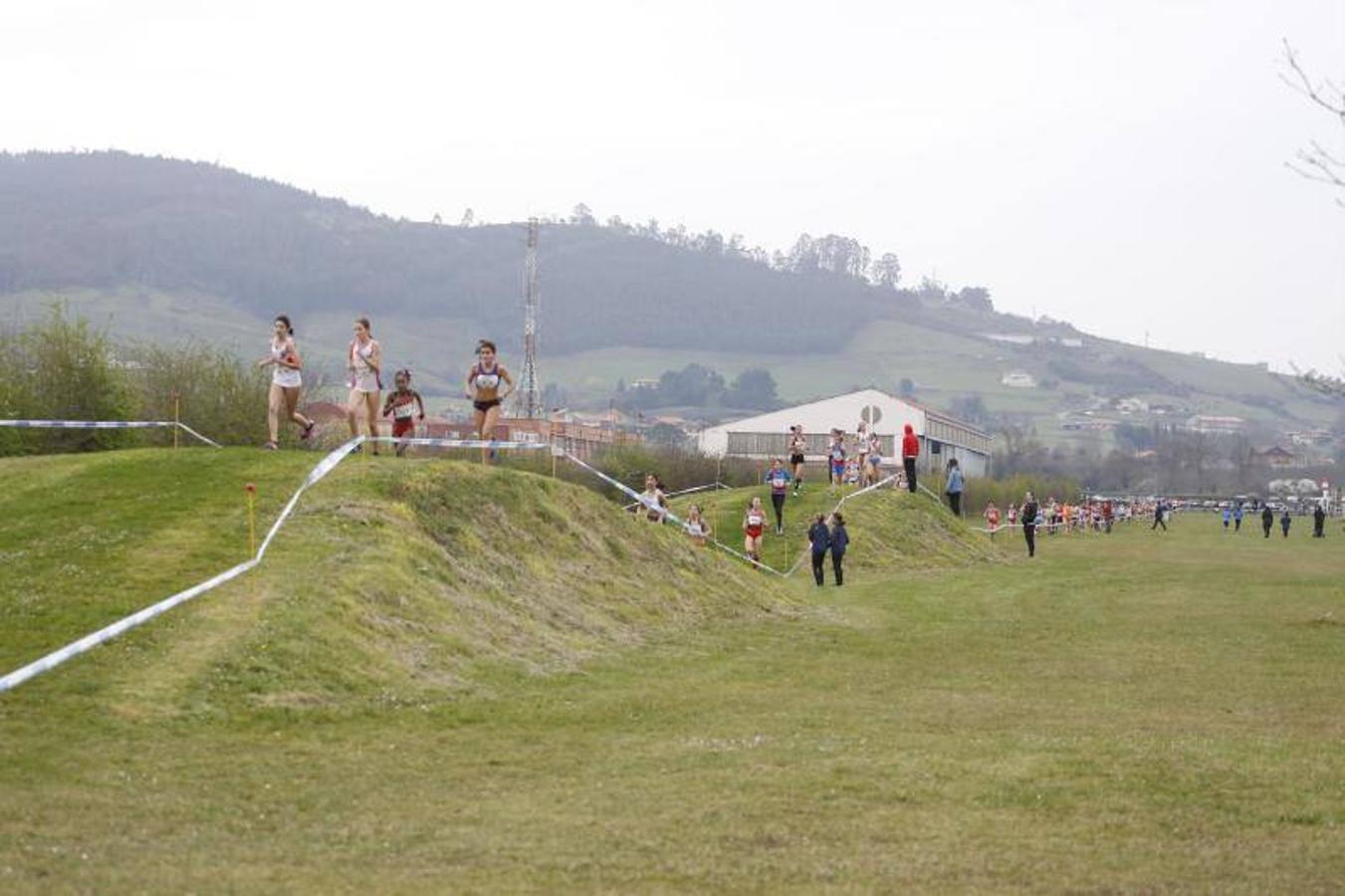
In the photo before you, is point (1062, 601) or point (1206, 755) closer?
point (1206, 755)

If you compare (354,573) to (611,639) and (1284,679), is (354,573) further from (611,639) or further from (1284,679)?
(1284,679)

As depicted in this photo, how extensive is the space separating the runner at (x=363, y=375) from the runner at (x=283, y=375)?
0.77 meters

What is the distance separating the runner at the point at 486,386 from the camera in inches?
1165

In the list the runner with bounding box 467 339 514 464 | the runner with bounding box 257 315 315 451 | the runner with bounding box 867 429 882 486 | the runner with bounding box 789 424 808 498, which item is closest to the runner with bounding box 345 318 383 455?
the runner with bounding box 257 315 315 451

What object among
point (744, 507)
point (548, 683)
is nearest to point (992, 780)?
point (548, 683)

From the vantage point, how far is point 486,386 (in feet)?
97.9

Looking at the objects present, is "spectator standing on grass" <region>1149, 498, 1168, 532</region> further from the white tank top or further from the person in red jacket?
the white tank top

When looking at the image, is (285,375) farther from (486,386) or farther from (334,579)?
(334,579)

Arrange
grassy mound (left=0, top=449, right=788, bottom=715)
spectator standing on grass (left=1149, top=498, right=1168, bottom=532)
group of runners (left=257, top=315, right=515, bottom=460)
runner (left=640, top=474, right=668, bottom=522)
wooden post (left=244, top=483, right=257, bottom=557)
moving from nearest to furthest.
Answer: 1. grassy mound (left=0, top=449, right=788, bottom=715)
2. wooden post (left=244, top=483, right=257, bottom=557)
3. group of runners (left=257, top=315, right=515, bottom=460)
4. runner (left=640, top=474, right=668, bottom=522)
5. spectator standing on grass (left=1149, top=498, right=1168, bottom=532)

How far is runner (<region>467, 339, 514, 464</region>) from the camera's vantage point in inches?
1165

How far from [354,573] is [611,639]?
442 cm

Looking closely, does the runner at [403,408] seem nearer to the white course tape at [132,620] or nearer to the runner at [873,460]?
the white course tape at [132,620]

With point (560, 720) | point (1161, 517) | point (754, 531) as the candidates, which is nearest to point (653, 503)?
point (754, 531)

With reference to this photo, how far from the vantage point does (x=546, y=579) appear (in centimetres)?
2642
